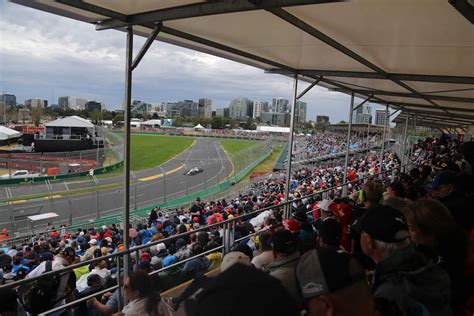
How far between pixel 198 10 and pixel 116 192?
18.3 m

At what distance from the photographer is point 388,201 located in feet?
8.41

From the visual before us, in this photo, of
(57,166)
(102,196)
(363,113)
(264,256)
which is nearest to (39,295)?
(264,256)

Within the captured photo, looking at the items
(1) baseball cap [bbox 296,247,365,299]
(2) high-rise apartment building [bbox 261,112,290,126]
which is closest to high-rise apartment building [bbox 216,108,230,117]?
(2) high-rise apartment building [bbox 261,112,290,126]

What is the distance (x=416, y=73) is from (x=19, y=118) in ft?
246

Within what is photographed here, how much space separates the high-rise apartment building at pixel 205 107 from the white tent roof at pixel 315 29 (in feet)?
433

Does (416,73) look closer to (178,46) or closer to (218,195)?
(178,46)

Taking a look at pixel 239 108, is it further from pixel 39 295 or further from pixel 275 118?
pixel 39 295

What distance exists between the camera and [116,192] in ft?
65.5

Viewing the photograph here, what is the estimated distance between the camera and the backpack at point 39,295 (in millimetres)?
2617

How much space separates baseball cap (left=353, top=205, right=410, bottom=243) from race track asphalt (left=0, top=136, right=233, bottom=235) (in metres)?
13.3

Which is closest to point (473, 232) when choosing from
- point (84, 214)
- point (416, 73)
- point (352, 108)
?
point (416, 73)

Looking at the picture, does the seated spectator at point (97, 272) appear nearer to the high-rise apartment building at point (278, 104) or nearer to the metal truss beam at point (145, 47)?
the metal truss beam at point (145, 47)

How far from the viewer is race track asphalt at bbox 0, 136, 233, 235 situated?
15.8m

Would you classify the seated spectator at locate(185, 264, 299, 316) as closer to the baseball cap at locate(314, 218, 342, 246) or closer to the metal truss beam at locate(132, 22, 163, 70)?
the baseball cap at locate(314, 218, 342, 246)
